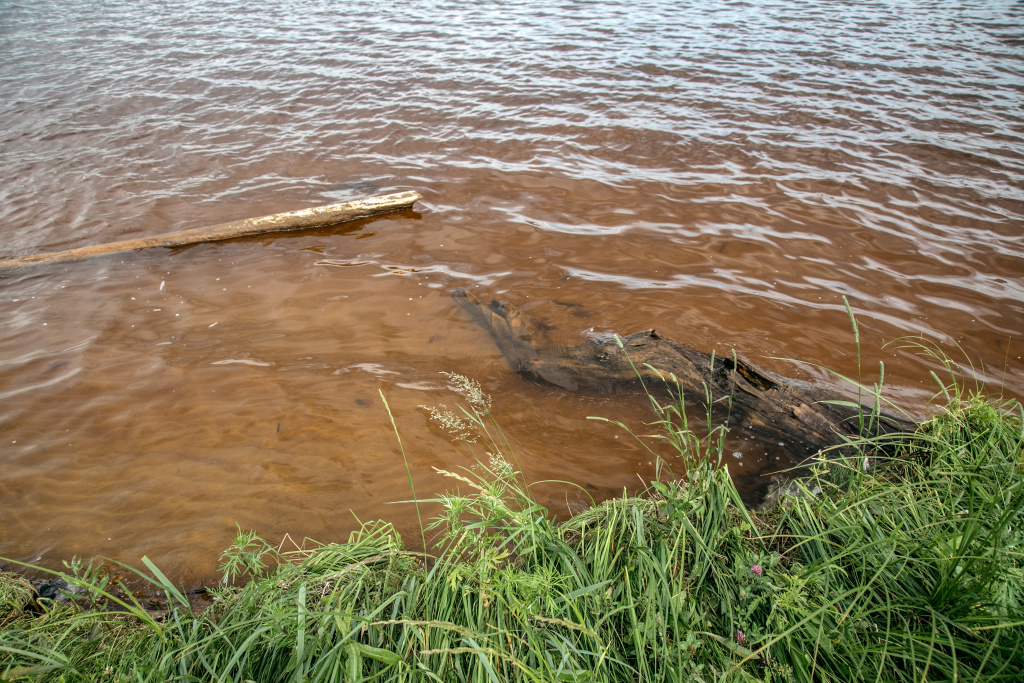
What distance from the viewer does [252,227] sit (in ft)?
19.1

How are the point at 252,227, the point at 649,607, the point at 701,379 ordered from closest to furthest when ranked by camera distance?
1. the point at 649,607
2. the point at 701,379
3. the point at 252,227

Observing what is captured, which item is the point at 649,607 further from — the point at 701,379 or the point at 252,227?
the point at 252,227

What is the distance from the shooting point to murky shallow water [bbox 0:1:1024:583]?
135 inches

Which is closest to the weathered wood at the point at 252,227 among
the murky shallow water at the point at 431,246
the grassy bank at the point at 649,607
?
the murky shallow water at the point at 431,246

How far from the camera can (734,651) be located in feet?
5.71

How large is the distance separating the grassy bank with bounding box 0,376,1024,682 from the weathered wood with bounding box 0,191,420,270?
168 inches

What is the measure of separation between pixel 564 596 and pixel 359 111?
358 inches

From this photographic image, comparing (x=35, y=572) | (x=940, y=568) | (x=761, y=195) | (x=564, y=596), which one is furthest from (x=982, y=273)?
(x=35, y=572)

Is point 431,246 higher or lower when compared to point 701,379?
lower

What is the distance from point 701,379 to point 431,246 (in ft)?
11.4

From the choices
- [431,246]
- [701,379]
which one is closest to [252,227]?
[431,246]

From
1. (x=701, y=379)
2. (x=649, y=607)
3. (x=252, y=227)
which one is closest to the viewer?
(x=649, y=607)

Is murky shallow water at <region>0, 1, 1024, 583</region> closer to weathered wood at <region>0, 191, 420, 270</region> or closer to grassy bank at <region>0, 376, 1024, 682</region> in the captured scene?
weathered wood at <region>0, 191, 420, 270</region>

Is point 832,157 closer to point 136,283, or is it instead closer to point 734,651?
point 734,651
